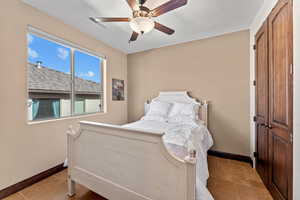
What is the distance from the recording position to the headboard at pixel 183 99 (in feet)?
9.61

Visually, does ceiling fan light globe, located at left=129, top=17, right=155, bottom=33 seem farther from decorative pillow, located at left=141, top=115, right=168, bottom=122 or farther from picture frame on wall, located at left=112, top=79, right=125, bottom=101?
picture frame on wall, located at left=112, top=79, right=125, bottom=101

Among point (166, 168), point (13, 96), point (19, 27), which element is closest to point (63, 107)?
point (13, 96)

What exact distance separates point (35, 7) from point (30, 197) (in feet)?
8.45

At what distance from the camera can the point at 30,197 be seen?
5.58 feet

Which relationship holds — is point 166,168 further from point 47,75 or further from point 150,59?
point 150,59

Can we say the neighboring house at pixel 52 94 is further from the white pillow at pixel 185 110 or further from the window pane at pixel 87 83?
the white pillow at pixel 185 110

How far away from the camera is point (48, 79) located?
7.58 feet

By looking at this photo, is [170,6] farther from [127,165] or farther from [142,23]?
[127,165]

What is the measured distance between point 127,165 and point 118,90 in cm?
267

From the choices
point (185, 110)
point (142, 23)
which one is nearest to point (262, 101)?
point (185, 110)

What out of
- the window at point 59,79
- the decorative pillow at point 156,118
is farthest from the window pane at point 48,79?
the decorative pillow at point 156,118

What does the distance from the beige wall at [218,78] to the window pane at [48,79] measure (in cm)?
205

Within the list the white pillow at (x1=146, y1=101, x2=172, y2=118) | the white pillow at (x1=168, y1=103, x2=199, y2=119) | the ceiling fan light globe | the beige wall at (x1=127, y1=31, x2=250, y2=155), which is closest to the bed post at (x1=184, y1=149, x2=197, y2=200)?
the ceiling fan light globe

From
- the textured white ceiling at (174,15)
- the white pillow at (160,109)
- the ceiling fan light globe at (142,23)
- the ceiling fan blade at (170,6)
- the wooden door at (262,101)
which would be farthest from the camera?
the white pillow at (160,109)
